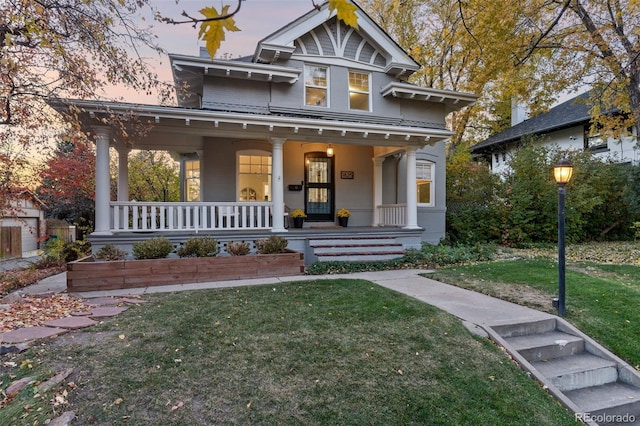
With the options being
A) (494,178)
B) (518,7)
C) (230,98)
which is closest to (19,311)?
(230,98)

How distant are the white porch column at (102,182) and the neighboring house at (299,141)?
0.07 feet

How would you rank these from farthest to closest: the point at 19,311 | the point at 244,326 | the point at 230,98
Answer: the point at 230,98 < the point at 19,311 < the point at 244,326

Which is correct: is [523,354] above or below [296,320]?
below

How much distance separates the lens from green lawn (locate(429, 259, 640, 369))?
4043 millimetres

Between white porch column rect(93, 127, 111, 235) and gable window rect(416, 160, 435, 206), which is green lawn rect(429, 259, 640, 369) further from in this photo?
white porch column rect(93, 127, 111, 235)

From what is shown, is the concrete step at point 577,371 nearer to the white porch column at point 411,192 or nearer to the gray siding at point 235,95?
the white porch column at point 411,192

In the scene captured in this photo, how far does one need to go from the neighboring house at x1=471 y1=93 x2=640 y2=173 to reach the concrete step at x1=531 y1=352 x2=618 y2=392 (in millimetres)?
10465

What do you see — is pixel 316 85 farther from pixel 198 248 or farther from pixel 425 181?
pixel 198 248

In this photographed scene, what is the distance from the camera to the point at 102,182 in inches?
285

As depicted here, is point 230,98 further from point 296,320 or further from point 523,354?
point 523,354

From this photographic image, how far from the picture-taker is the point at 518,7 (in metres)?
8.80

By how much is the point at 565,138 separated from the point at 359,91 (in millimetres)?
13200

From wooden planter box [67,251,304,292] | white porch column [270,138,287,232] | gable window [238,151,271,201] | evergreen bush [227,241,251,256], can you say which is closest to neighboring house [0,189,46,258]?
wooden planter box [67,251,304,292]

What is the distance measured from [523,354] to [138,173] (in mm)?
17451
